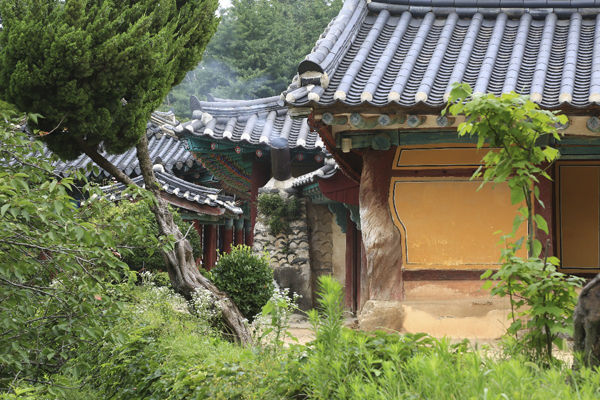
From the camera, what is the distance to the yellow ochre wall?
823cm

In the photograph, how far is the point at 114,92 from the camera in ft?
23.7

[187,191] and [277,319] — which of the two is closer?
[277,319]

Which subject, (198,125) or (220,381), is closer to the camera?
(220,381)

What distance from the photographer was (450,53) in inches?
345

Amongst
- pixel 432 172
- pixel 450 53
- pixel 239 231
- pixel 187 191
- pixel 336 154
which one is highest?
pixel 450 53

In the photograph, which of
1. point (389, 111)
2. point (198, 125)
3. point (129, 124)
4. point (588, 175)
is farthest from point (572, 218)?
point (198, 125)

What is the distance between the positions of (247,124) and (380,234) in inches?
276

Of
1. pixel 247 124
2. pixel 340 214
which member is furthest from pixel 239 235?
pixel 340 214

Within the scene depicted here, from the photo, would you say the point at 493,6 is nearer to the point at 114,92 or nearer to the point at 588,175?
the point at 588,175

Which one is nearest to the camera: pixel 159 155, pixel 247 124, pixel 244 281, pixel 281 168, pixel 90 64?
pixel 90 64

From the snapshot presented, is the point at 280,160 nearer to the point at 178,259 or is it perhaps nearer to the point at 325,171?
the point at 325,171

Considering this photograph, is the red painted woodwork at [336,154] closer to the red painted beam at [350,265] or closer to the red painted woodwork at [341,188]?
the red painted woodwork at [341,188]

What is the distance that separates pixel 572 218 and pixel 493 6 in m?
2.81

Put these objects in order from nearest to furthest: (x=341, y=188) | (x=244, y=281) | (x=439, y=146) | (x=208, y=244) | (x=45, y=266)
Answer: (x=45, y=266), (x=439, y=146), (x=244, y=281), (x=341, y=188), (x=208, y=244)
